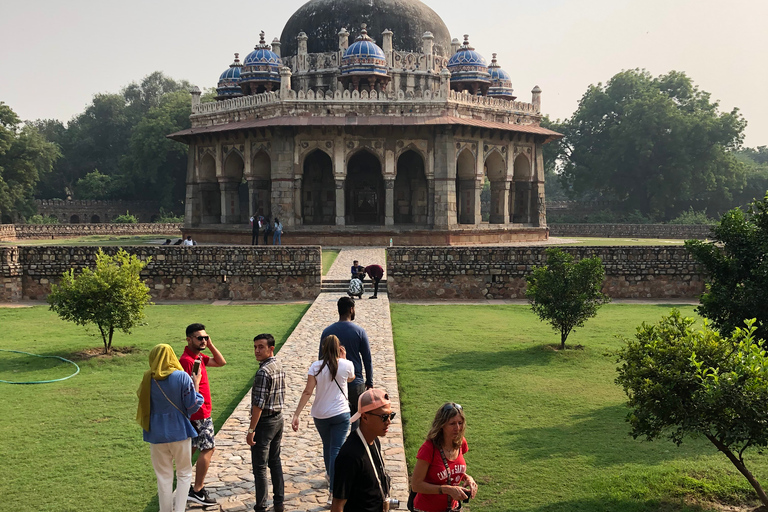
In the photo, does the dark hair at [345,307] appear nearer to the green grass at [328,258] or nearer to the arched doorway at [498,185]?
the green grass at [328,258]

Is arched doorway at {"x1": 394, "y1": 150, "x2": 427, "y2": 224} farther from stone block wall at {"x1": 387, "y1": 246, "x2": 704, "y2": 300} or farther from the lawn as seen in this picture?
the lawn

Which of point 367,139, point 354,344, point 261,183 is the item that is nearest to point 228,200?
point 261,183

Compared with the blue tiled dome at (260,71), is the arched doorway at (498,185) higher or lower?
lower

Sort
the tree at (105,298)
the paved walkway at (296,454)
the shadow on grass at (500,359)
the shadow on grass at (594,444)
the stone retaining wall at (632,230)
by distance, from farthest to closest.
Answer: the stone retaining wall at (632,230), the tree at (105,298), the shadow on grass at (500,359), the shadow on grass at (594,444), the paved walkway at (296,454)

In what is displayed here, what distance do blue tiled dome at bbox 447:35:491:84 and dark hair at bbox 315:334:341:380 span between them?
28.2m

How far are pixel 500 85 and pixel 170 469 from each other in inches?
1300

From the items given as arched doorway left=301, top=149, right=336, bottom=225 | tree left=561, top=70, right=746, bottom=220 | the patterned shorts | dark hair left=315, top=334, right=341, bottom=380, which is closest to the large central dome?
arched doorway left=301, top=149, right=336, bottom=225

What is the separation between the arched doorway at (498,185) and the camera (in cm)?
3031

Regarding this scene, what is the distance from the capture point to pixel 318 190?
104 feet

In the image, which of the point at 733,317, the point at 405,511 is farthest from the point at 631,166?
the point at 405,511

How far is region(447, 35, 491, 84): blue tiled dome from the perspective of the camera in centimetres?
3191

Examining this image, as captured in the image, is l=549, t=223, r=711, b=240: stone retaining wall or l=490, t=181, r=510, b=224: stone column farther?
l=549, t=223, r=711, b=240: stone retaining wall

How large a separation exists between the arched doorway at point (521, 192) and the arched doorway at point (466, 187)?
3.59 m

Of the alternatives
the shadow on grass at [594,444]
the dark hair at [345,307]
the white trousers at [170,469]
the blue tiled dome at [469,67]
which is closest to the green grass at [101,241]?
the blue tiled dome at [469,67]
